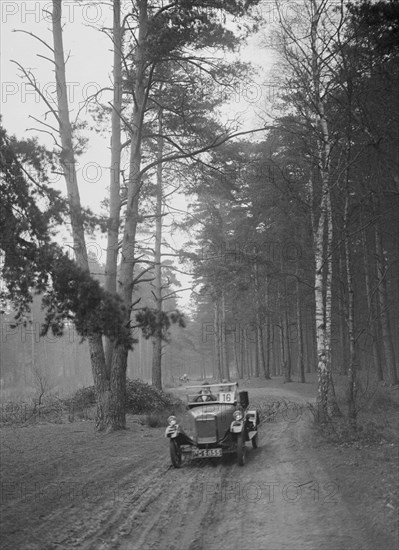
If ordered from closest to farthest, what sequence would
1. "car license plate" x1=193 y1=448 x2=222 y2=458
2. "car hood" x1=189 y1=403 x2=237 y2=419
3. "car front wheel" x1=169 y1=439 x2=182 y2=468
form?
"car front wheel" x1=169 y1=439 x2=182 y2=468 < "car license plate" x1=193 y1=448 x2=222 y2=458 < "car hood" x1=189 y1=403 x2=237 y2=419

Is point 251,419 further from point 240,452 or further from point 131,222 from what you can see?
point 131,222

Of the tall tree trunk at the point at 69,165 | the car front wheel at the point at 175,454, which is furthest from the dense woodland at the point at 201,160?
the car front wheel at the point at 175,454

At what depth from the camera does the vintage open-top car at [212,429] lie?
1036 cm

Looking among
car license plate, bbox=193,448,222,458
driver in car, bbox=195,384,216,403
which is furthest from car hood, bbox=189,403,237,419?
car license plate, bbox=193,448,222,458

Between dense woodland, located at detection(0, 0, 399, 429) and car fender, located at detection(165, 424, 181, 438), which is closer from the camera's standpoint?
dense woodland, located at detection(0, 0, 399, 429)

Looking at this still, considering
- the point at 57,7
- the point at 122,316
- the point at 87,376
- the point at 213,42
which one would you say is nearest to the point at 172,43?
the point at 213,42

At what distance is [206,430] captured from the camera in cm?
1082

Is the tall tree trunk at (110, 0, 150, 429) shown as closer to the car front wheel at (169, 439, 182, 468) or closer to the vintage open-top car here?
the vintage open-top car

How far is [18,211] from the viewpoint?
24.6ft

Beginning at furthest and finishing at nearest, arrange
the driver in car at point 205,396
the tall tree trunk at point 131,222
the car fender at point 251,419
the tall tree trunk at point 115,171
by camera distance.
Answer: the tall tree trunk at point 115,171 → the tall tree trunk at point 131,222 → the driver in car at point 205,396 → the car fender at point 251,419

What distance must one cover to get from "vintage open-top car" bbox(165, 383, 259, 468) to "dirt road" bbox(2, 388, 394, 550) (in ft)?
1.08

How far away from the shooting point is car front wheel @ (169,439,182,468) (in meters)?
10.1

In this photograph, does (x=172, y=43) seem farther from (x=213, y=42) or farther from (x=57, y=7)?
(x=57, y=7)

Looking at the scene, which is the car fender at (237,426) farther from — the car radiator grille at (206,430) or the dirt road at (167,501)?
the dirt road at (167,501)
